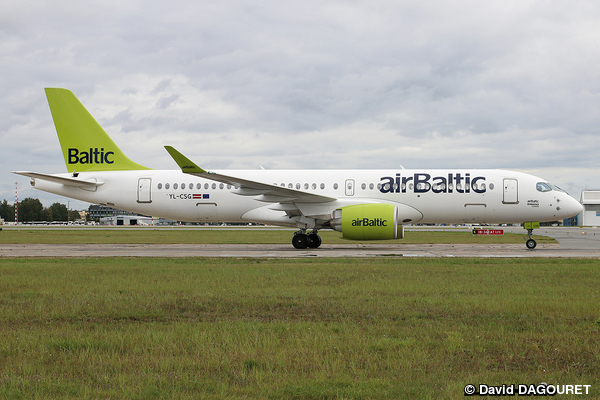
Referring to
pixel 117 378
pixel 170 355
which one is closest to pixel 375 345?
pixel 170 355

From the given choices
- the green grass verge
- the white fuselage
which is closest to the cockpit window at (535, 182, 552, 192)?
the white fuselage

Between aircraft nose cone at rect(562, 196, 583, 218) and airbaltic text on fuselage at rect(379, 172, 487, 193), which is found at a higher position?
airbaltic text on fuselage at rect(379, 172, 487, 193)

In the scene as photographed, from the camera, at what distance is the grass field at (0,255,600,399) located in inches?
159

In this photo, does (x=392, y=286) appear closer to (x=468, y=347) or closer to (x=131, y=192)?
(x=468, y=347)

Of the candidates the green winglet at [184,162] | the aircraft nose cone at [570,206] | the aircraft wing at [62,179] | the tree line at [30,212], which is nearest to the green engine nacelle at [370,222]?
the green winglet at [184,162]

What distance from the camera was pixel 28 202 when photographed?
143 metres

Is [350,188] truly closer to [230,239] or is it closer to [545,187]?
[545,187]

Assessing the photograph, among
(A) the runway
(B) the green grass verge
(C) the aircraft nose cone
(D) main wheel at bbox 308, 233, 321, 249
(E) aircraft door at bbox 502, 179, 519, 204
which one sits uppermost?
(E) aircraft door at bbox 502, 179, 519, 204

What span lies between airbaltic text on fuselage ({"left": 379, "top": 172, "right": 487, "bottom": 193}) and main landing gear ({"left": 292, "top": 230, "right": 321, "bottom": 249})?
12.0 ft

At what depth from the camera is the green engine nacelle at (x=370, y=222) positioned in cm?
1948

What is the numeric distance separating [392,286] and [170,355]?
524 cm

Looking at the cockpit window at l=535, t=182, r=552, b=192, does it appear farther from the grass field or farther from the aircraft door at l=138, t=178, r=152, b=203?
the aircraft door at l=138, t=178, r=152, b=203

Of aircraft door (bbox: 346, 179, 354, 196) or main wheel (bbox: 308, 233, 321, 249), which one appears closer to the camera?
main wheel (bbox: 308, 233, 321, 249)

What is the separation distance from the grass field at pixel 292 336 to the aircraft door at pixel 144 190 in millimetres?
13847
